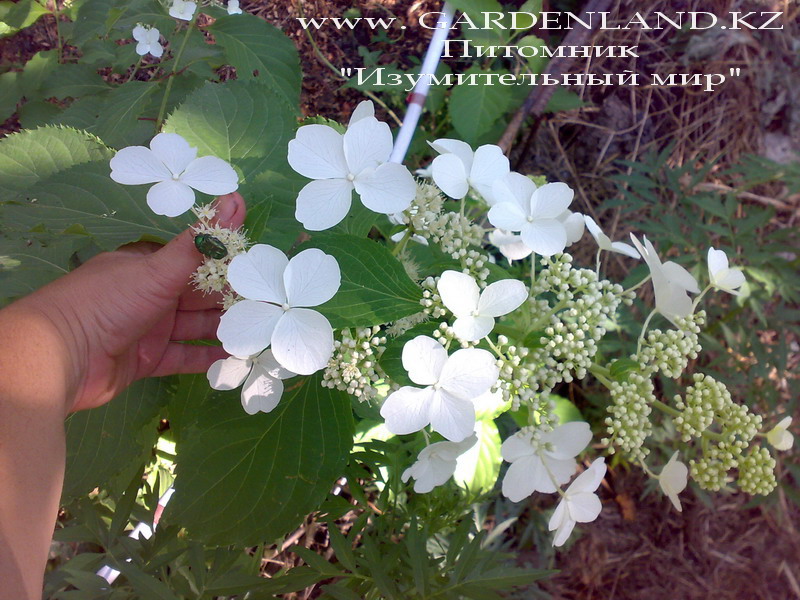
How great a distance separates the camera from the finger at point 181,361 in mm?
958

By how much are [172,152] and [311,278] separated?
0.27 metres

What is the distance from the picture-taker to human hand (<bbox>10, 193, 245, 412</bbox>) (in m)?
0.73

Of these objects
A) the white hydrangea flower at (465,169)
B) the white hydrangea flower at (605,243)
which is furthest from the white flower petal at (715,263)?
the white hydrangea flower at (465,169)

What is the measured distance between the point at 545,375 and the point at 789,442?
0.36 meters

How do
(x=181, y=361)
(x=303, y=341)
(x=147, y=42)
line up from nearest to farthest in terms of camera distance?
1. (x=303, y=341)
2. (x=181, y=361)
3. (x=147, y=42)

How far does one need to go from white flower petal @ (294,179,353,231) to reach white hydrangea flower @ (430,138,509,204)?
13cm

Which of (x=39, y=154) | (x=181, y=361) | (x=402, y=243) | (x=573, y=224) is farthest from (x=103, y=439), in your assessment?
(x=573, y=224)

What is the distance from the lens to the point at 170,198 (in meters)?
0.69

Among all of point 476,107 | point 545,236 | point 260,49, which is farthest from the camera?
point 476,107

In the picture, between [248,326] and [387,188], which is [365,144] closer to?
[387,188]

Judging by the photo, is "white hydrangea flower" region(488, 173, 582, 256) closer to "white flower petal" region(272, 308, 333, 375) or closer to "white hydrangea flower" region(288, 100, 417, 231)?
"white hydrangea flower" region(288, 100, 417, 231)

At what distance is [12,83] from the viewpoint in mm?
1554

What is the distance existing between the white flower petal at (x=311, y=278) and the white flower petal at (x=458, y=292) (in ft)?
0.40

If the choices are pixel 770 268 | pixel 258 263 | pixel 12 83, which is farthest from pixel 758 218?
pixel 12 83
